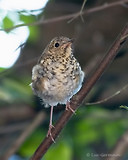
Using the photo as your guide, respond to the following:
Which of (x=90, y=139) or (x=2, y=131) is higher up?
(x=2, y=131)

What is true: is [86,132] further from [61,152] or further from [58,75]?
[58,75]

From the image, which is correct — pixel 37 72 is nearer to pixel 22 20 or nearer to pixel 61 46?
pixel 61 46

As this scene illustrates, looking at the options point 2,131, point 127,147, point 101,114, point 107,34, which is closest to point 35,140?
point 2,131

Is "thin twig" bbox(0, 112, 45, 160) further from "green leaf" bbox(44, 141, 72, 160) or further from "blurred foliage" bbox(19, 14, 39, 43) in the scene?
"blurred foliage" bbox(19, 14, 39, 43)

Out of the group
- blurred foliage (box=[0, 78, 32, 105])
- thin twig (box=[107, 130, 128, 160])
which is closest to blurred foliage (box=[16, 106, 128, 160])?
blurred foliage (box=[0, 78, 32, 105])

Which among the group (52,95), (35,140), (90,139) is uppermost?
(52,95)

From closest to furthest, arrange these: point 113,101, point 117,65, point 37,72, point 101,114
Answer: point 37,72 < point 101,114 < point 113,101 < point 117,65

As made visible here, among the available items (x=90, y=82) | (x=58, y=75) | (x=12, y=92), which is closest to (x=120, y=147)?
(x=58, y=75)
